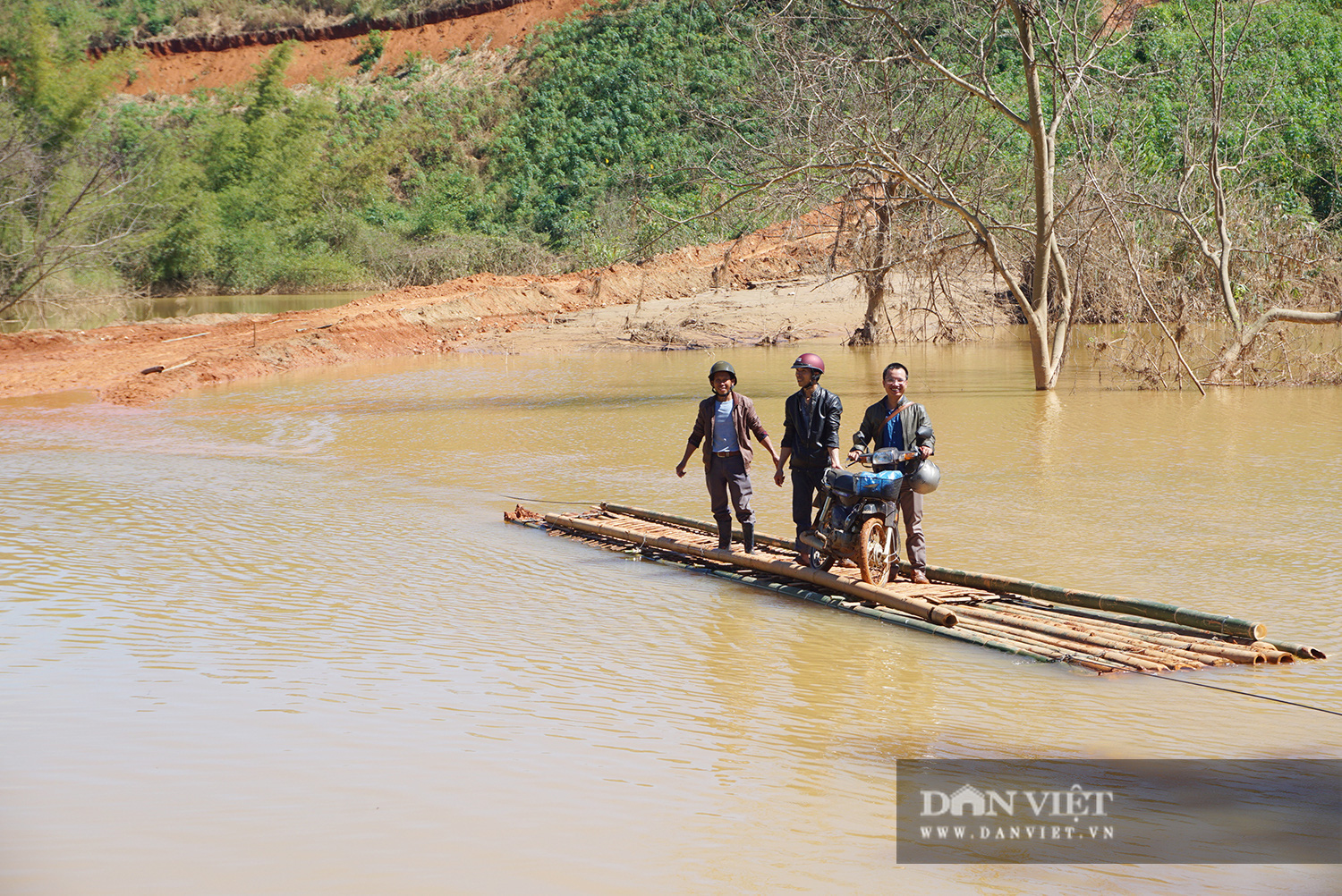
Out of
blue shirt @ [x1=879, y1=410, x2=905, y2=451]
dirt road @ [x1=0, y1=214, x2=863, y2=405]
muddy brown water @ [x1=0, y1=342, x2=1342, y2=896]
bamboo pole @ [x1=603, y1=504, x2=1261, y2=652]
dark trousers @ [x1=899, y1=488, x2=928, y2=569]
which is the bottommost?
muddy brown water @ [x1=0, y1=342, x2=1342, y2=896]

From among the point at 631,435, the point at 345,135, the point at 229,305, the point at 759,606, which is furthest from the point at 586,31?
the point at 759,606

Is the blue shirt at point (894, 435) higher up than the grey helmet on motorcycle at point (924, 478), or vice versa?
the blue shirt at point (894, 435)

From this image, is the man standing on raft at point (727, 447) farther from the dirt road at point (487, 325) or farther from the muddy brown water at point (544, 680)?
the dirt road at point (487, 325)

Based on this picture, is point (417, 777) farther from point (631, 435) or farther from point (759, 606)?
point (631, 435)

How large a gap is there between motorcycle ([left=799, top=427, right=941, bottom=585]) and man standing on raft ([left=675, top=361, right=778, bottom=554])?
33.6 inches

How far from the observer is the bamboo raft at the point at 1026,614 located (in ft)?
21.8

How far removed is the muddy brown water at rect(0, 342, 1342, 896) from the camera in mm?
4449

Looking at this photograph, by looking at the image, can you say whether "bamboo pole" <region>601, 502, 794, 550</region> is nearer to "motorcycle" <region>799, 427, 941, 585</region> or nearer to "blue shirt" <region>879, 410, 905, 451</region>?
"motorcycle" <region>799, 427, 941, 585</region>

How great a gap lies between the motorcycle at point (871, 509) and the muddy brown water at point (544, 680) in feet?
1.39

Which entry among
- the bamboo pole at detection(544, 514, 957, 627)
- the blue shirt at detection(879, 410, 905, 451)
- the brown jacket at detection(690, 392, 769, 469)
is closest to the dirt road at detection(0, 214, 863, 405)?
the bamboo pole at detection(544, 514, 957, 627)

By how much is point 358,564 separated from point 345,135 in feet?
166

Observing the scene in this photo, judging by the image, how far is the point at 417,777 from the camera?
16.9 ft

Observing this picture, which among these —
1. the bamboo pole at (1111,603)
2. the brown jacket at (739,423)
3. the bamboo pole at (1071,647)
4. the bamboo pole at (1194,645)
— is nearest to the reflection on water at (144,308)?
the brown jacket at (739,423)

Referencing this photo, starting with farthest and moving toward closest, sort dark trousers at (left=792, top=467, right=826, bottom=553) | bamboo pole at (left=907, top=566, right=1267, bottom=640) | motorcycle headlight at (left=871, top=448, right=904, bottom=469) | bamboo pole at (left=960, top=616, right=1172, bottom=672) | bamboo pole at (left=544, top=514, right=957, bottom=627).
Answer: dark trousers at (left=792, top=467, right=826, bottom=553) < motorcycle headlight at (left=871, top=448, right=904, bottom=469) < bamboo pole at (left=544, top=514, right=957, bottom=627) < bamboo pole at (left=907, top=566, right=1267, bottom=640) < bamboo pole at (left=960, top=616, right=1172, bottom=672)
